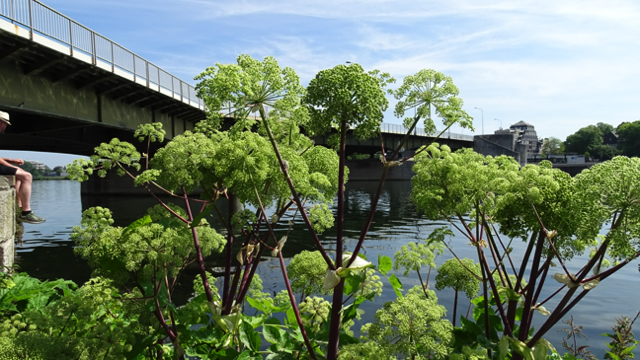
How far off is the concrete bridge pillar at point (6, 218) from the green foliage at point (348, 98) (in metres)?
5.09

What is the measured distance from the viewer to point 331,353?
3293 mm

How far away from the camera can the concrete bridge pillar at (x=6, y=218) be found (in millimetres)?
5805

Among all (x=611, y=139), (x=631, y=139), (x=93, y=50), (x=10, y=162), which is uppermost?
(x=611, y=139)

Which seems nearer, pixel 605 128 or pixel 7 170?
pixel 7 170

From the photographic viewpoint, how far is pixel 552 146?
157 m

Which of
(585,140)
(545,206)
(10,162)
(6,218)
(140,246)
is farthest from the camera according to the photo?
(585,140)

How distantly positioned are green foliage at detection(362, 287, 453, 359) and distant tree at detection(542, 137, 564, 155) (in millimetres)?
165073

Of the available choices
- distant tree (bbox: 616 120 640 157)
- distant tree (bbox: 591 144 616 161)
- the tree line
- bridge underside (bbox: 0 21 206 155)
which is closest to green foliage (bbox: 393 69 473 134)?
bridge underside (bbox: 0 21 206 155)

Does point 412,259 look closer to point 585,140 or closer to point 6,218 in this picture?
point 6,218

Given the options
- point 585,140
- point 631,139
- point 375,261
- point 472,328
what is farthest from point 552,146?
point 472,328

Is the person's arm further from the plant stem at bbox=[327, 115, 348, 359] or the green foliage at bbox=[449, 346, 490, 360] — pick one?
the green foliage at bbox=[449, 346, 490, 360]

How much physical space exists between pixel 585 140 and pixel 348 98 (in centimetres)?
16656

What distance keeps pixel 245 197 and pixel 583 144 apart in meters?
167

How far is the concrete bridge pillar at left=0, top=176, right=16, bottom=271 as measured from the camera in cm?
580
